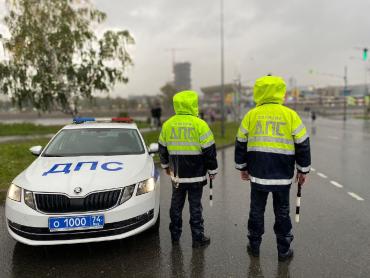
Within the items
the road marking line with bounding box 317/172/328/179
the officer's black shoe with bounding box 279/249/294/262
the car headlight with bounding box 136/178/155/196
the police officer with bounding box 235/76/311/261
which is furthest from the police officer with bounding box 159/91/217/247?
the road marking line with bounding box 317/172/328/179

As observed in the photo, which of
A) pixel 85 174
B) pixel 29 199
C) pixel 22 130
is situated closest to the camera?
pixel 29 199

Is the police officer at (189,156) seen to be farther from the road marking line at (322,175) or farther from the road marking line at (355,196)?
the road marking line at (322,175)

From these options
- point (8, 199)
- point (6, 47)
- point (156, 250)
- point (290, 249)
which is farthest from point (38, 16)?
point (290, 249)

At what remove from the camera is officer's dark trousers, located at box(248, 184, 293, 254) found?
12.0 ft

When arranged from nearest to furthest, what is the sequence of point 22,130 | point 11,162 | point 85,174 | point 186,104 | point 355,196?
point 85,174 < point 186,104 < point 355,196 < point 11,162 < point 22,130

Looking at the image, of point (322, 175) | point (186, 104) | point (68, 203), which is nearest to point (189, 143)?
point (186, 104)

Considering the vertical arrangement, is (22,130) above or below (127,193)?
below

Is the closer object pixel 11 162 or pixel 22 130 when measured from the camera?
pixel 11 162

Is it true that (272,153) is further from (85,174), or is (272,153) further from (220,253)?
(85,174)

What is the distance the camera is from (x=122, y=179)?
386 cm

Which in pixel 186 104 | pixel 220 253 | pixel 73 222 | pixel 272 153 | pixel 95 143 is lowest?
pixel 220 253

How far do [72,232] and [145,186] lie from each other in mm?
927

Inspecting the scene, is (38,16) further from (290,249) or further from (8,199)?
(290,249)

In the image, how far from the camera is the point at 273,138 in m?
3.52
